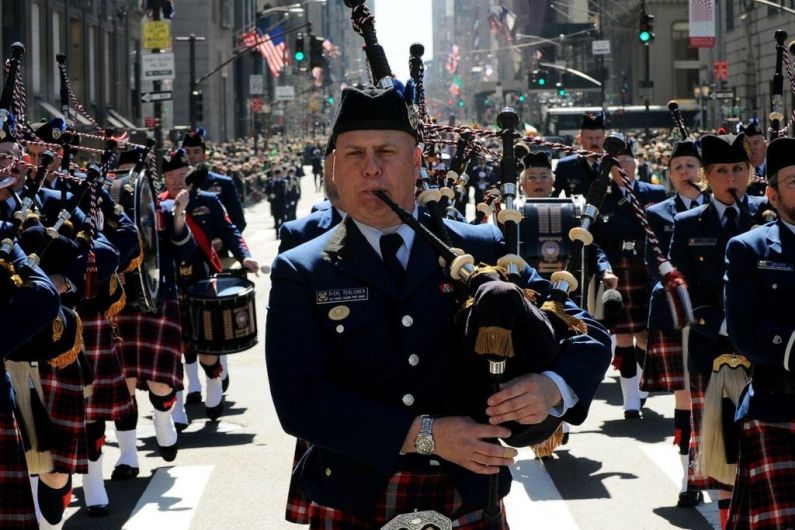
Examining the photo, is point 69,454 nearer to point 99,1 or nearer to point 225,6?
point 99,1

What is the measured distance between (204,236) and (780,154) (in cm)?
679

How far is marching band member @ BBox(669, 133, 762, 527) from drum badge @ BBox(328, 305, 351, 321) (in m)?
3.70

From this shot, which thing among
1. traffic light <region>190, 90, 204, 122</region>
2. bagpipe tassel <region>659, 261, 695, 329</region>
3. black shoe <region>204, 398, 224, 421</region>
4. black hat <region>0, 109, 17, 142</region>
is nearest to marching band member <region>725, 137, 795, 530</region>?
bagpipe tassel <region>659, 261, 695, 329</region>

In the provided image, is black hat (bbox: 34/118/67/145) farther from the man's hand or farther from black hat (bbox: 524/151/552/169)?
the man's hand

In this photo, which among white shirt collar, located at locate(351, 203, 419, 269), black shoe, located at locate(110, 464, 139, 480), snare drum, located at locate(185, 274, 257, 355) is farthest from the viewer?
snare drum, located at locate(185, 274, 257, 355)

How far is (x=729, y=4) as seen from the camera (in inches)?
2058

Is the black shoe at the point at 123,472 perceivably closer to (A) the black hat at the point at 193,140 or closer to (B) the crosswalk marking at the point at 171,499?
(B) the crosswalk marking at the point at 171,499

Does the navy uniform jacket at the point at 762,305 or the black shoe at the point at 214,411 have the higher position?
the navy uniform jacket at the point at 762,305

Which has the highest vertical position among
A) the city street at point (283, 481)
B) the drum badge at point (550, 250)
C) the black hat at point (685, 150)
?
the black hat at point (685, 150)

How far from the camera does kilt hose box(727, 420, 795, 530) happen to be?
5277mm

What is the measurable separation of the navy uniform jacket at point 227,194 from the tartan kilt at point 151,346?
282cm

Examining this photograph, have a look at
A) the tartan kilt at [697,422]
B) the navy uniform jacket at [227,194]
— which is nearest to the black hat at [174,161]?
the navy uniform jacket at [227,194]

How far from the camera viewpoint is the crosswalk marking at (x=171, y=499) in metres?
7.85

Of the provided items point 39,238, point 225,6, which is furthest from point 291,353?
point 225,6
